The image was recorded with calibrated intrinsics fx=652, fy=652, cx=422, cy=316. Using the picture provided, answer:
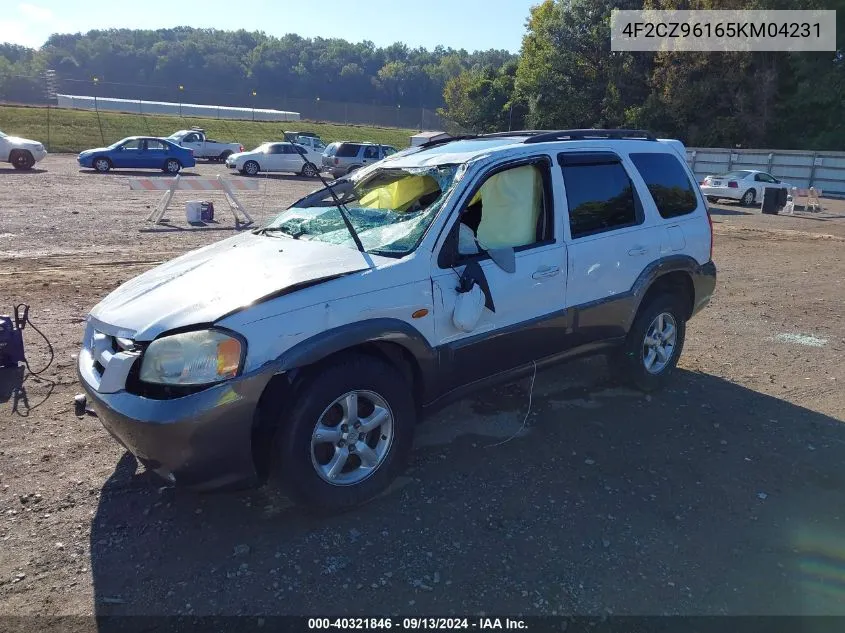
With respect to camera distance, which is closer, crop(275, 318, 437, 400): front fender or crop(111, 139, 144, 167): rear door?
crop(275, 318, 437, 400): front fender

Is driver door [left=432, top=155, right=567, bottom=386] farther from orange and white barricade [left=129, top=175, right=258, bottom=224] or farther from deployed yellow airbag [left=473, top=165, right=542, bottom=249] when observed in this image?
orange and white barricade [left=129, top=175, right=258, bottom=224]

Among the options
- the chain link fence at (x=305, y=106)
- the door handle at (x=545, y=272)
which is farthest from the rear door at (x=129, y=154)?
the chain link fence at (x=305, y=106)

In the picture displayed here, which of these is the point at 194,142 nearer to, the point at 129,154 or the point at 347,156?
the point at 129,154

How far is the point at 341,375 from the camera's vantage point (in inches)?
130

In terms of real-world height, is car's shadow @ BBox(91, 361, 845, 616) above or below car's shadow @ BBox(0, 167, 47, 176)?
below

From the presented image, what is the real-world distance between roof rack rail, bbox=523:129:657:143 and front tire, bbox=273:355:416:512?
2.11m

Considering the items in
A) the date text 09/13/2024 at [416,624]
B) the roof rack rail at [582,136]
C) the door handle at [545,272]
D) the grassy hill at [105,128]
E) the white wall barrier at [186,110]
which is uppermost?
the white wall barrier at [186,110]

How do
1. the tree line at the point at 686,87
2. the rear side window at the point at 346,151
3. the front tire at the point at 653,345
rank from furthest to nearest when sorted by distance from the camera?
the tree line at the point at 686,87 < the rear side window at the point at 346,151 < the front tire at the point at 653,345

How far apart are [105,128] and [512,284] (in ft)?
147

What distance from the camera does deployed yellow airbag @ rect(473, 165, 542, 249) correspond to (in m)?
4.21

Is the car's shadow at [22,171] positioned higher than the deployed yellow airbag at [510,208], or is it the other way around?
the car's shadow at [22,171]

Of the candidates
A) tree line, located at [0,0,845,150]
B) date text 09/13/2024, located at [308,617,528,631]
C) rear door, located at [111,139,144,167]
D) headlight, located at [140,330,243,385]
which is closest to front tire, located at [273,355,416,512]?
headlight, located at [140,330,243,385]

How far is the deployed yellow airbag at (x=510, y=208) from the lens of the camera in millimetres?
4211

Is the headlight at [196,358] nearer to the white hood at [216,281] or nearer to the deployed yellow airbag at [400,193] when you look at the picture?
the white hood at [216,281]
